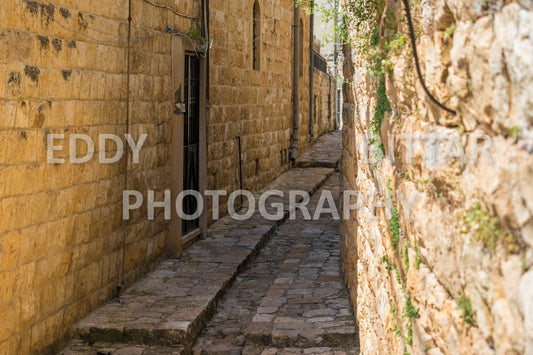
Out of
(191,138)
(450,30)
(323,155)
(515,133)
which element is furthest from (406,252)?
(323,155)

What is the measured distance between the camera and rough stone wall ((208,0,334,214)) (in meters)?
10.3

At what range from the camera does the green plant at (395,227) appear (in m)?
3.45

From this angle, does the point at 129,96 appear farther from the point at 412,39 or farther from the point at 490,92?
the point at 490,92

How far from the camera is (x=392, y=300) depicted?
365 centimetres

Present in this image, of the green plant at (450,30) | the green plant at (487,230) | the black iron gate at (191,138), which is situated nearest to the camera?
the green plant at (487,230)

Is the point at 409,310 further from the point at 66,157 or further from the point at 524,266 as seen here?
the point at 66,157

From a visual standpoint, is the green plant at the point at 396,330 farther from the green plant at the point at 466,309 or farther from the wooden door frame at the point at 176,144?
the wooden door frame at the point at 176,144

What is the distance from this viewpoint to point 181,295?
6.92m

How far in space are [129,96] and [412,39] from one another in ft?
15.3

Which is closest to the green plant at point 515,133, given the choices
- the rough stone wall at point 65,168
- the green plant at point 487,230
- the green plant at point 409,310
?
the green plant at point 487,230

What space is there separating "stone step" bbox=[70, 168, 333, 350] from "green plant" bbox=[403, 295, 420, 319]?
122 inches

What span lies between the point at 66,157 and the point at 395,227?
10.1 ft

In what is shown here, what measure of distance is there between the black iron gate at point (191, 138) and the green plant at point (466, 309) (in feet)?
22.3

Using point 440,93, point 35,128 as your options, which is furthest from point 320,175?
point 440,93
